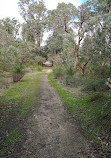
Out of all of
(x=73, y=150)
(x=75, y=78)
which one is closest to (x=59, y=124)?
(x=73, y=150)

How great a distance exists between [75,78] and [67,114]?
6399mm

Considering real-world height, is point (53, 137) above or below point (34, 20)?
below

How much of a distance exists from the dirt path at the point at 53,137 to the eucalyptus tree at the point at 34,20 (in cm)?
A: 3214

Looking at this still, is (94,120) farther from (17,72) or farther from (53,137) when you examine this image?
(17,72)

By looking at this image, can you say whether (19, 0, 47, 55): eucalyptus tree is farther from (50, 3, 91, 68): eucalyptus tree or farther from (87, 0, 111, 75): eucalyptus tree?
(87, 0, 111, 75): eucalyptus tree

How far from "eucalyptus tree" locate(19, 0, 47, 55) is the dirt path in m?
32.1

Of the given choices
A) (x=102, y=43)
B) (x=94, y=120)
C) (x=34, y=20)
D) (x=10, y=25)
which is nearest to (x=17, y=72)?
(x=102, y=43)

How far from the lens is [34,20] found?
34719 mm

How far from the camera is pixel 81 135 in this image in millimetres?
3707

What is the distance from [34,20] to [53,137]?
3594cm

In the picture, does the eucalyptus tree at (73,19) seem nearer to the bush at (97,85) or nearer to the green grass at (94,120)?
the bush at (97,85)

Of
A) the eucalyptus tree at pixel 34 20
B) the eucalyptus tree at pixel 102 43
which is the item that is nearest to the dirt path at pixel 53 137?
the eucalyptus tree at pixel 102 43

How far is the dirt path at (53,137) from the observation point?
118 inches

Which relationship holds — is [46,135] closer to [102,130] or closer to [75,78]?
[102,130]
